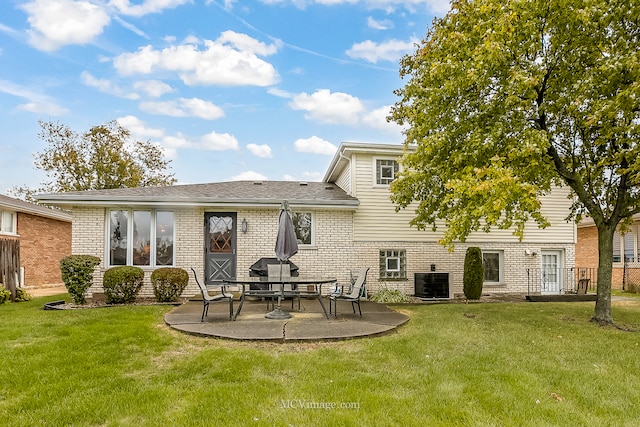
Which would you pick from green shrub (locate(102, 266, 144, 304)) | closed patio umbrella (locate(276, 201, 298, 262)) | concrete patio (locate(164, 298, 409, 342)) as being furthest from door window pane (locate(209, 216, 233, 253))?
closed patio umbrella (locate(276, 201, 298, 262))

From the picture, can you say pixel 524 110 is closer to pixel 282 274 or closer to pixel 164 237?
pixel 282 274

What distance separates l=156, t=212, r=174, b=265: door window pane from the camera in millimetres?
11867

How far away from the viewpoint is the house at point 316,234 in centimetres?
1161

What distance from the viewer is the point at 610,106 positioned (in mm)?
6770

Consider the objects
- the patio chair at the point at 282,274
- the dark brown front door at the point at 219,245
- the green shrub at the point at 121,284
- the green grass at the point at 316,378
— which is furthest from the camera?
the dark brown front door at the point at 219,245

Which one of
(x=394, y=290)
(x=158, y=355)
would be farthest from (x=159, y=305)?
(x=394, y=290)

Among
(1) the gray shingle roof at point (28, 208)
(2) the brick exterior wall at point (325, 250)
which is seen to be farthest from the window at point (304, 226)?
(1) the gray shingle roof at point (28, 208)

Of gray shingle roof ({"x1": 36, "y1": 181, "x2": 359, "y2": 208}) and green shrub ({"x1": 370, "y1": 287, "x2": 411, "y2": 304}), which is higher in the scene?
gray shingle roof ({"x1": 36, "y1": 181, "x2": 359, "y2": 208})

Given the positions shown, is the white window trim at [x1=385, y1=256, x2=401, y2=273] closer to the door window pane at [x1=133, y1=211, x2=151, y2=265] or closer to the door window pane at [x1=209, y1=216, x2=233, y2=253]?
the door window pane at [x1=209, y1=216, x2=233, y2=253]

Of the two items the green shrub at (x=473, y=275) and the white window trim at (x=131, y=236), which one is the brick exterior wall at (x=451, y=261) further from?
the white window trim at (x=131, y=236)

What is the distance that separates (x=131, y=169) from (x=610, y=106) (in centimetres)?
2807

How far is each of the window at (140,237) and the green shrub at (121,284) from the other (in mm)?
1349

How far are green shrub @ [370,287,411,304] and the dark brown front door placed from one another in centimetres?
427

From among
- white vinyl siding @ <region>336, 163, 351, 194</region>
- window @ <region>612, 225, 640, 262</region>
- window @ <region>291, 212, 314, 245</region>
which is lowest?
window @ <region>612, 225, 640, 262</region>
